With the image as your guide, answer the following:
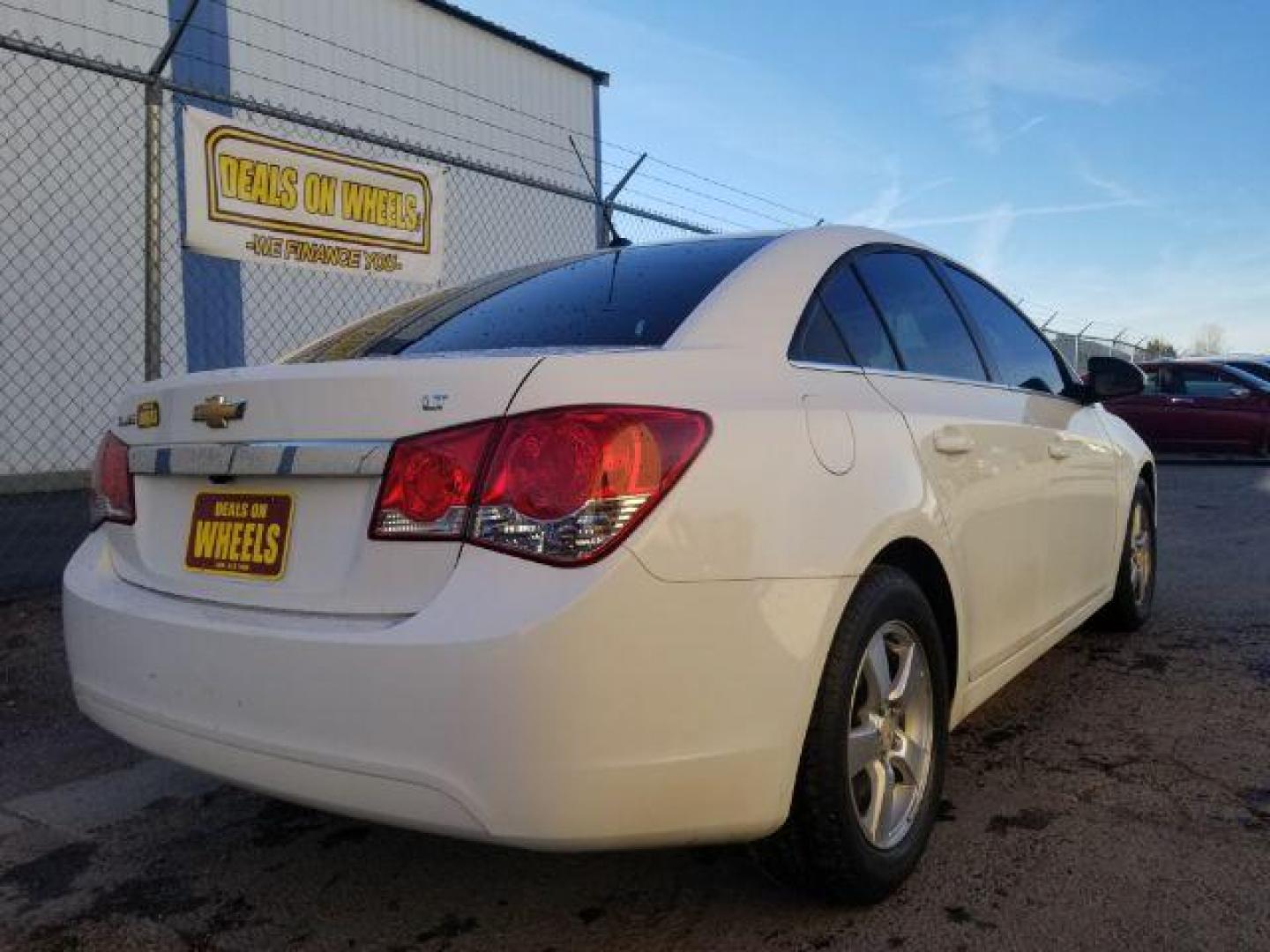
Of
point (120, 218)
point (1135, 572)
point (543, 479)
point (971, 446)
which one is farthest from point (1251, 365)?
point (543, 479)

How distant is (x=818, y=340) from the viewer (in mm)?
2506

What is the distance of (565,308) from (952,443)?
106 centimetres

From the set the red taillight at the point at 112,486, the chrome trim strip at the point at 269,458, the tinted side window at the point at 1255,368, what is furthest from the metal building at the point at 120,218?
the tinted side window at the point at 1255,368

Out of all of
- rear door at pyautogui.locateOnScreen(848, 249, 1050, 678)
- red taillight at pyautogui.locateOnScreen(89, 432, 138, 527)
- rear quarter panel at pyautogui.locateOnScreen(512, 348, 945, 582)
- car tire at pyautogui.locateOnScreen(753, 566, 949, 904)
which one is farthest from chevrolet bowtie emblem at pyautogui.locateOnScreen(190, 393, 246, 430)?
rear door at pyautogui.locateOnScreen(848, 249, 1050, 678)

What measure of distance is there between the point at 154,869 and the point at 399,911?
0.71 meters

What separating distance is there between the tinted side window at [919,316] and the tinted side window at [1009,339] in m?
0.19

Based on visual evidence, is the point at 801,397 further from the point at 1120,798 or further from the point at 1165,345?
the point at 1165,345

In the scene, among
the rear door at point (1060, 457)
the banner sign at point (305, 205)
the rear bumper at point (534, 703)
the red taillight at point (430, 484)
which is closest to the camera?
the rear bumper at point (534, 703)

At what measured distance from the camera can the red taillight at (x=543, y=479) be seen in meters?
1.84

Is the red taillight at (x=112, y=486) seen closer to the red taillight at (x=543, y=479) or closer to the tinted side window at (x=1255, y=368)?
the red taillight at (x=543, y=479)

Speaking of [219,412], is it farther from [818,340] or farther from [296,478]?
[818,340]

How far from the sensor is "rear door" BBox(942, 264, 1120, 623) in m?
3.52

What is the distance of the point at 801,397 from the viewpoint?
7.36ft

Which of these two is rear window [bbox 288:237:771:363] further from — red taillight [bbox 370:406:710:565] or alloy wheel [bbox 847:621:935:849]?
alloy wheel [bbox 847:621:935:849]
